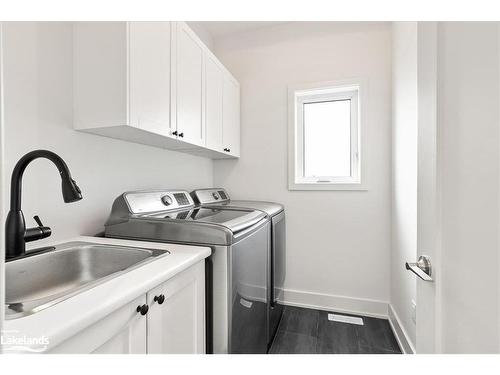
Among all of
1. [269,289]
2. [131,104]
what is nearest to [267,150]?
[269,289]

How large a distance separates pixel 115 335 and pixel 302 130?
2.26m

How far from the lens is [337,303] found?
2.17 m

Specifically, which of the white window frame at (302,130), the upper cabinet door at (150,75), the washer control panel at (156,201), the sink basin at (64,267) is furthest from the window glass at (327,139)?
the sink basin at (64,267)

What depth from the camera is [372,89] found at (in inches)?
82.2

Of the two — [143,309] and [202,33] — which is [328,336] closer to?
[143,309]

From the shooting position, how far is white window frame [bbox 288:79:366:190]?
2.16 meters

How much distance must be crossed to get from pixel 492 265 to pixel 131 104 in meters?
1.34

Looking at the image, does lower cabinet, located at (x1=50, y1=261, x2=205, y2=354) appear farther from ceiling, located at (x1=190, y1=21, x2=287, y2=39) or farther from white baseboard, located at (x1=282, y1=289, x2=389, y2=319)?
ceiling, located at (x1=190, y1=21, x2=287, y2=39)

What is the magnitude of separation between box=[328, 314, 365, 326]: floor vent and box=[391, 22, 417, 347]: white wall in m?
0.31

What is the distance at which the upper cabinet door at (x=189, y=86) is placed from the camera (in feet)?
4.71

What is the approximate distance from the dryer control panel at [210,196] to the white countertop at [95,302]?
1.08 metres

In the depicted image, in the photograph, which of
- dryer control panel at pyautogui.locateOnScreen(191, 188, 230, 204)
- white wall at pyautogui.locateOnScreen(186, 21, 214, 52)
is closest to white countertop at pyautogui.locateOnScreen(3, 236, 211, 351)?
dryer control panel at pyautogui.locateOnScreen(191, 188, 230, 204)

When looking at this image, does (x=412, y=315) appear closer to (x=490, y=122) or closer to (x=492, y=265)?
(x=492, y=265)

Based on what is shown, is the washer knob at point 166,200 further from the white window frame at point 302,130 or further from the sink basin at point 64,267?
the white window frame at point 302,130
